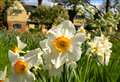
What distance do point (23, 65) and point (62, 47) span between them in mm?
159

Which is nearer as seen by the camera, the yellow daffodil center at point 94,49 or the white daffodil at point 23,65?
the white daffodil at point 23,65

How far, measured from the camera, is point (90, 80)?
86.5 inches

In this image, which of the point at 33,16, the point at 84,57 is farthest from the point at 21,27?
the point at 84,57

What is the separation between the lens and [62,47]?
1473mm

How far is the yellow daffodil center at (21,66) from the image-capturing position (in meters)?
1.43

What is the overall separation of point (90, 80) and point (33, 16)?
1469 inches

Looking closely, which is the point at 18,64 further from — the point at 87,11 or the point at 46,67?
the point at 87,11

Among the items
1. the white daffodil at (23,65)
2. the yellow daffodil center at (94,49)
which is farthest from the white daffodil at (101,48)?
the white daffodil at (23,65)

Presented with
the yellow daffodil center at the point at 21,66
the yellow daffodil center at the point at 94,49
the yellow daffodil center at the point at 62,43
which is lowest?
the yellow daffodil center at the point at 94,49

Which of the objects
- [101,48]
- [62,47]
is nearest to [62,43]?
[62,47]

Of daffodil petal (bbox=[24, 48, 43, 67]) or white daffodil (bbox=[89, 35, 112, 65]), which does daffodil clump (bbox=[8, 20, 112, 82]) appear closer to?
→ daffodil petal (bbox=[24, 48, 43, 67])

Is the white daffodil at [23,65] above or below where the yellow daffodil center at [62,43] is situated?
below

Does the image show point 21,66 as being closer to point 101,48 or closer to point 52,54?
point 52,54

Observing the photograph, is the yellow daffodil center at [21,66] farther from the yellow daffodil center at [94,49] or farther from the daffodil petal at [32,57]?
the yellow daffodil center at [94,49]
